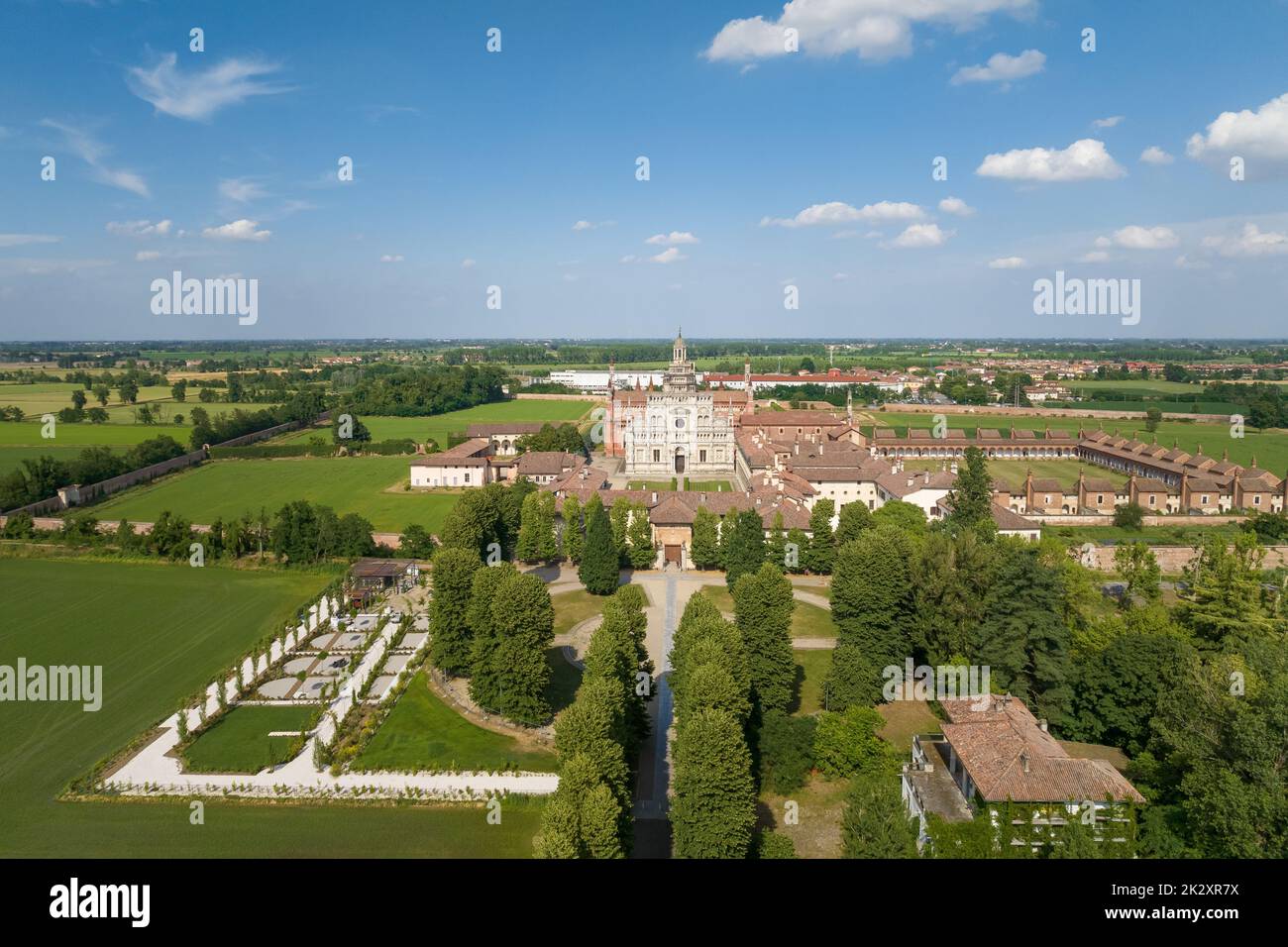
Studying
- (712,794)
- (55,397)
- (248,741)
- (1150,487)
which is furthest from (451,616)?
(55,397)

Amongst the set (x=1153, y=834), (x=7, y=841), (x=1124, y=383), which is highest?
(x=1124, y=383)

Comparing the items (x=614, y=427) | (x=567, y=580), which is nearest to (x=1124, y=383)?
(x=614, y=427)

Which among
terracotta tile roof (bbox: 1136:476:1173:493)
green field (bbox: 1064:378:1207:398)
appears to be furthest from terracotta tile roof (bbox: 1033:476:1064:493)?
green field (bbox: 1064:378:1207:398)

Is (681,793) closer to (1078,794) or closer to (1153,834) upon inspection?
(1078,794)

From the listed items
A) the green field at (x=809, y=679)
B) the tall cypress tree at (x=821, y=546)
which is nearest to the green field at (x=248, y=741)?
the green field at (x=809, y=679)

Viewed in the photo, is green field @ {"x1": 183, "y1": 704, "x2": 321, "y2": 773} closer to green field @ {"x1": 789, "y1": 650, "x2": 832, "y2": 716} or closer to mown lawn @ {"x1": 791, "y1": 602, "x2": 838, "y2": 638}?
green field @ {"x1": 789, "y1": 650, "x2": 832, "y2": 716}

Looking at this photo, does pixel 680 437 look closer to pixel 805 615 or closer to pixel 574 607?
pixel 574 607
